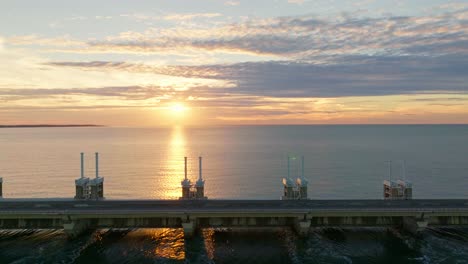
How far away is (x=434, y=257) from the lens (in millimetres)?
41125

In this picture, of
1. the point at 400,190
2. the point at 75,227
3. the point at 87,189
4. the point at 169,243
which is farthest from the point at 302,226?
the point at 87,189

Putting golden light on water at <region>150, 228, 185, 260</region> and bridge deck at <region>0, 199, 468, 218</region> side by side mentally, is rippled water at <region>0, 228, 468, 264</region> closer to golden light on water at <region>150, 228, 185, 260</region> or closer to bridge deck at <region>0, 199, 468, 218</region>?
golden light on water at <region>150, 228, 185, 260</region>

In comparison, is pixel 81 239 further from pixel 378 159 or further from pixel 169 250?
pixel 378 159

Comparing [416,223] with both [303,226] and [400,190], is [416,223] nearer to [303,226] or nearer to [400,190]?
[400,190]

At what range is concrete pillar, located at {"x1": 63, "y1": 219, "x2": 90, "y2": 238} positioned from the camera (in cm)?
4525

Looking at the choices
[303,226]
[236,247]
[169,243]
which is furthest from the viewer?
[169,243]

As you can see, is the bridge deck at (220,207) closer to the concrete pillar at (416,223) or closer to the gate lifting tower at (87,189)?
the concrete pillar at (416,223)

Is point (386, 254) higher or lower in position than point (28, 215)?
lower

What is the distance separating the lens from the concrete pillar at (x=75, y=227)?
4525cm

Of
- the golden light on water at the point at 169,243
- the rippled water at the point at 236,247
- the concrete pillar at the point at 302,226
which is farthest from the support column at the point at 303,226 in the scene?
the golden light on water at the point at 169,243

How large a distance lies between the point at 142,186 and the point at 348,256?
213ft

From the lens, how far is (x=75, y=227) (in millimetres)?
46031

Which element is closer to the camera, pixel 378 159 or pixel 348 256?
pixel 348 256

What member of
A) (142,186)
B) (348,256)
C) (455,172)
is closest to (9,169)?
(142,186)
